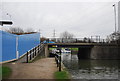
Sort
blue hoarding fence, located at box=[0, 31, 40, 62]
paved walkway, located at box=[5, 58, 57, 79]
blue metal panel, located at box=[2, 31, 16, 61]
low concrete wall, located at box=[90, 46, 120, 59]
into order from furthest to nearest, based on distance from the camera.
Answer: low concrete wall, located at box=[90, 46, 120, 59], blue metal panel, located at box=[2, 31, 16, 61], blue hoarding fence, located at box=[0, 31, 40, 62], paved walkway, located at box=[5, 58, 57, 79]

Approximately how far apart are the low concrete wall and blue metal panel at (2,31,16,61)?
2342 cm

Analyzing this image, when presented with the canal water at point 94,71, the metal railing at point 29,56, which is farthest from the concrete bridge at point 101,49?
the metal railing at point 29,56

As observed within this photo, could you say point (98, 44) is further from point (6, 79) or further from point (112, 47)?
point (6, 79)

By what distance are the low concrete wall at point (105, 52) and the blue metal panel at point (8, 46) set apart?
2342 centimetres

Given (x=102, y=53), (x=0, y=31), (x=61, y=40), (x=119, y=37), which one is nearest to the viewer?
(x=0, y=31)

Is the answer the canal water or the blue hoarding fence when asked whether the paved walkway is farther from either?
the canal water

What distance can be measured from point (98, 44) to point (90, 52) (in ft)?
8.38

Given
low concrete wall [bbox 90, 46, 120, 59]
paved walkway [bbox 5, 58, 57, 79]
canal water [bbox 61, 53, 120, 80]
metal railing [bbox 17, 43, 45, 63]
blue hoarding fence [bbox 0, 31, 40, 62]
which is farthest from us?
low concrete wall [bbox 90, 46, 120, 59]

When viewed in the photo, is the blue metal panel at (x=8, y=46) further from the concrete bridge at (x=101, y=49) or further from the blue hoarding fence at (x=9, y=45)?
the concrete bridge at (x=101, y=49)

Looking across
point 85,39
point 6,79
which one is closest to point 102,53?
point 85,39

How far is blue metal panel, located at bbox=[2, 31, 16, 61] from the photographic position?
41.1ft

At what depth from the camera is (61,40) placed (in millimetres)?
40500

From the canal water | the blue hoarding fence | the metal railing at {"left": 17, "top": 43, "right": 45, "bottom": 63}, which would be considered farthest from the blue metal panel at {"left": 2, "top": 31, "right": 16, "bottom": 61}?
the canal water

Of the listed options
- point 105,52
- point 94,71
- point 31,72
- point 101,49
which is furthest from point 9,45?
point 105,52
